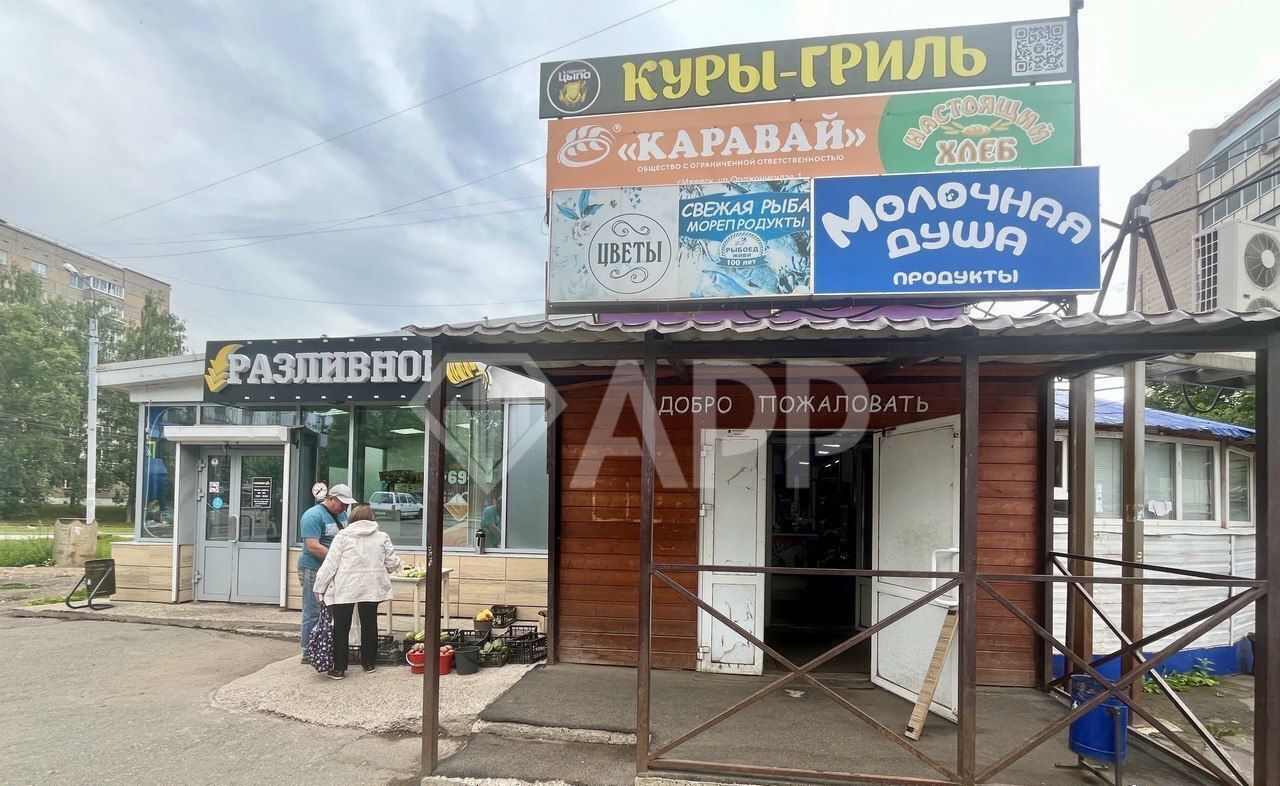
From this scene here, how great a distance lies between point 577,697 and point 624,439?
2.23m

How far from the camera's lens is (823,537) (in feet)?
30.4

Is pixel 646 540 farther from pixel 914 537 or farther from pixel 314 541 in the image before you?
pixel 314 541

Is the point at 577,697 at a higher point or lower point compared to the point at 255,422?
lower

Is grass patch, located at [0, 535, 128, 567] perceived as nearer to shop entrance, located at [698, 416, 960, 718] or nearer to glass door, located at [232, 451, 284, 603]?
glass door, located at [232, 451, 284, 603]

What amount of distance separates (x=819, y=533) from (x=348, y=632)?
5.77m

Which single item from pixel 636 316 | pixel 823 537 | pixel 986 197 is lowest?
pixel 823 537

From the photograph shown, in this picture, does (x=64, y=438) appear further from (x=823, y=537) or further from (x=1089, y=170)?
(x=1089, y=170)

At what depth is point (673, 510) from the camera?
21.0 ft

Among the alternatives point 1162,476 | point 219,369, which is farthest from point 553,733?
point 1162,476

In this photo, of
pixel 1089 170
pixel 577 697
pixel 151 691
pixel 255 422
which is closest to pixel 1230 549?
pixel 1089 170

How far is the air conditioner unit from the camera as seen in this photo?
5.82 meters

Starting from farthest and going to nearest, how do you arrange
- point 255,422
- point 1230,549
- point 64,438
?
1. point 64,438
2. point 255,422
3. point 1230,549

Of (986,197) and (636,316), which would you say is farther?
(636,316)

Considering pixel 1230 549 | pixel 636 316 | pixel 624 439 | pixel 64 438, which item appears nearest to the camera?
pixel 636 316
